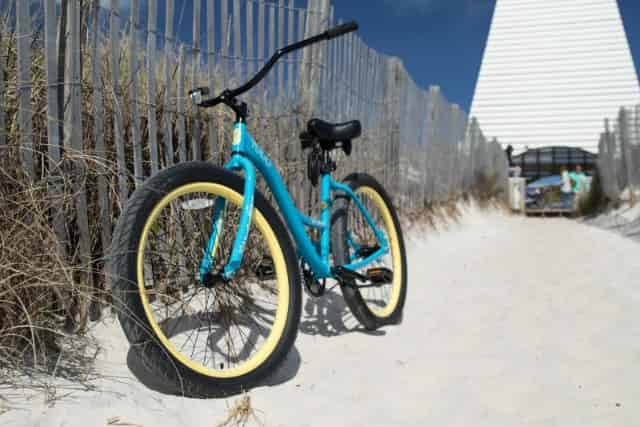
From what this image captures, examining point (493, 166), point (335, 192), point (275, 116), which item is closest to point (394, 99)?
point (275, 116)

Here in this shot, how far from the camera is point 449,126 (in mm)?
8797

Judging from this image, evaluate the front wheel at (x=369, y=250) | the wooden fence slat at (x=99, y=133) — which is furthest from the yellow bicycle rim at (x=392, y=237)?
the wooden fence slat at (x=99, y=133)

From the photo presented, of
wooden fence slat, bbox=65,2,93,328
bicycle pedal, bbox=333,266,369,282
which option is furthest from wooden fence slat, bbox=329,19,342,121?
wooden fence slat, bbox=65,2,93,328

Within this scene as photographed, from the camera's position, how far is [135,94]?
8.13 ft

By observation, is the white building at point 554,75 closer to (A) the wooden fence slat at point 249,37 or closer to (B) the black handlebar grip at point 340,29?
(A) the wooden fence slat at point 249,37

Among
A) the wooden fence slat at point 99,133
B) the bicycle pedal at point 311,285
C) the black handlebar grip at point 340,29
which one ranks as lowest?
the bicycle pedal at point 311,285

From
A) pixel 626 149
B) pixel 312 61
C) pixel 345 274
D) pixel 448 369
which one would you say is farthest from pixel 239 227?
pixel 626 149

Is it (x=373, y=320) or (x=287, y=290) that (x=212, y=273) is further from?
(x=373, y=320)

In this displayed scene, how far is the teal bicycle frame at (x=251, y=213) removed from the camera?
200 centimetres

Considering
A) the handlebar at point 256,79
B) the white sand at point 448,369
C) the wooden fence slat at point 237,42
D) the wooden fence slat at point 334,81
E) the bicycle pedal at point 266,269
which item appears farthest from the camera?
the wooden fence slat at point 334,81

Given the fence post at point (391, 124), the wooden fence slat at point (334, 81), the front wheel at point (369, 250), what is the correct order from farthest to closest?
the fence post at point (391, 124) < the wooden fence slat at point (334, 81) < the front wheel at point (369, 250)

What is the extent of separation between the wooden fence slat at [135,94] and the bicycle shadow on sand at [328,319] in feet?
3.90

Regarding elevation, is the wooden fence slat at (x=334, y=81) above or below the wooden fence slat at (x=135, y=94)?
above

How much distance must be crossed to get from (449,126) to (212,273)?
7501 millimetres
